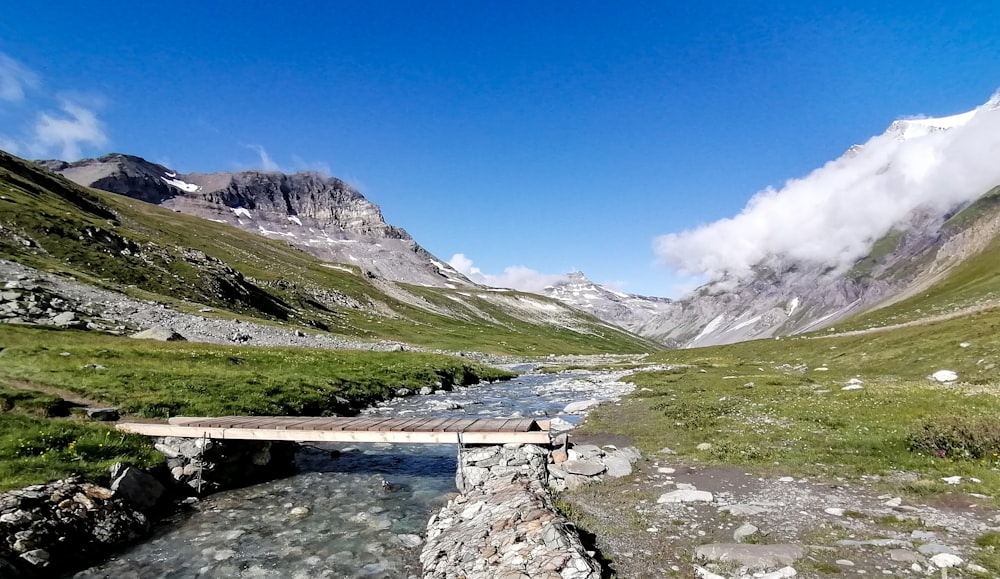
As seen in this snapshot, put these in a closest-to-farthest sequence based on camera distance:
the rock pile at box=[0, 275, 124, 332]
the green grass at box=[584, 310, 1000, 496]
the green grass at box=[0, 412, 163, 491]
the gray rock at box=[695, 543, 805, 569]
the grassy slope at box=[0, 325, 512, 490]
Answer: the gray rock at box=[695, 543, 805, 569], the green grass at box=[0, 412, 163, 491], the grassy slope at box=[0, 325, 512, 490], the green grass at box=[584, 310, 1000, 496], the rock pile at box=[0, 275, 124, 332]

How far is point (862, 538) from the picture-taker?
39.5ft

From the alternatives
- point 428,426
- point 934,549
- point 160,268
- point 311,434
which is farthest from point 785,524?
point 160,268

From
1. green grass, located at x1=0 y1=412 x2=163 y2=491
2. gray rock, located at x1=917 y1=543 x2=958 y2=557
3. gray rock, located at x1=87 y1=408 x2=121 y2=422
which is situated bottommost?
gray rock, located at x1=917 y1=543 x2=958 y2=557

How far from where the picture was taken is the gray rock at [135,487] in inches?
654

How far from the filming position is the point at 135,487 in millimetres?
17141

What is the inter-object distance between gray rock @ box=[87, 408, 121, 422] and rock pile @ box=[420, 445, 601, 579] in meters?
16.2

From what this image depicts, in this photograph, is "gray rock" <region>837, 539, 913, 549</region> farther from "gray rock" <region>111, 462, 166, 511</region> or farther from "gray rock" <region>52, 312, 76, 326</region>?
"gray rock" <region>52, 312, 76, 326</region>

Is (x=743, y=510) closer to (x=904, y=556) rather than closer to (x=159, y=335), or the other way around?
(x=904, y=556)

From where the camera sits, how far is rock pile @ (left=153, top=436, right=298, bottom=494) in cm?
1964

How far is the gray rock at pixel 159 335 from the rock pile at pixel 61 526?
34.4 metres

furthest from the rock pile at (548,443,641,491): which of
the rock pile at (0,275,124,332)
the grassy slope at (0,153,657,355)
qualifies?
the grassy slope at (0,153,657,355)

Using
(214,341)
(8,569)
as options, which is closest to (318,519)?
(8,569)

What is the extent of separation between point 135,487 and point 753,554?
19086 mm

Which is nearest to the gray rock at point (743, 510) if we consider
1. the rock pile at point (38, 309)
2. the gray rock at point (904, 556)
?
the gray rock at point (904, 556)
